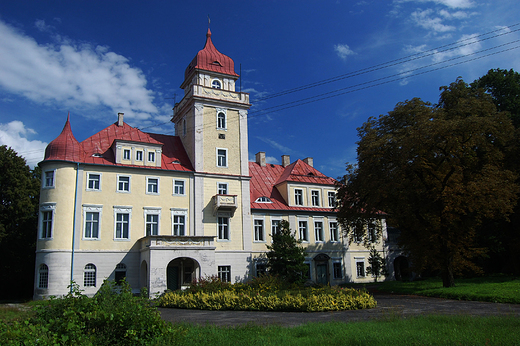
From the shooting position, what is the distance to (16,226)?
3669 centimetres

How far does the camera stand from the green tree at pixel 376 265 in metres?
40.4

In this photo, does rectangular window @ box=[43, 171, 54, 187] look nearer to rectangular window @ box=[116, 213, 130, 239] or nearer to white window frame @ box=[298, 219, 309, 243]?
rectangular window @ box=[116, 213, 130, 239]

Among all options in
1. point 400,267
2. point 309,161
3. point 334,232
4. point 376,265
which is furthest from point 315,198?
point 400,267

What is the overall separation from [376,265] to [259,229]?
1282cm

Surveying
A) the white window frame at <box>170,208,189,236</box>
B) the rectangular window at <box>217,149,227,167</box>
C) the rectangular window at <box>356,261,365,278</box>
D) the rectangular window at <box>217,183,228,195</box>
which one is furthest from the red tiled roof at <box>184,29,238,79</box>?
the rectangular window at <box>356,261,365,278</box>

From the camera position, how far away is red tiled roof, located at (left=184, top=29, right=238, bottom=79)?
36.7 metres

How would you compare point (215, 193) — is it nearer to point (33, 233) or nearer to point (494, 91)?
point (33, 233)

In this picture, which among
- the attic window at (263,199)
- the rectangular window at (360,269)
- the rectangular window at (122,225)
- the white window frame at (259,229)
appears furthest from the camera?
the rectangular window at (360,269)

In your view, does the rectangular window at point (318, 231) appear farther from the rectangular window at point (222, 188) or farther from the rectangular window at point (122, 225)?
the rectangular window at point (122, 225)

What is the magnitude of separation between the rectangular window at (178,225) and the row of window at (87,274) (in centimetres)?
463

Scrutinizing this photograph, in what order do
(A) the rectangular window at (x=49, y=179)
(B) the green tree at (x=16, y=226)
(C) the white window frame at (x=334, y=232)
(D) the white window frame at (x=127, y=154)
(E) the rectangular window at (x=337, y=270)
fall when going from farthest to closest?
(C) the white window frame at (x=334, y=232) < (E) the rectangular window at (x=337, y=270) < (B) the green tree at (x=16, y=226) < (D) the white window frame at (x=127, y=154) < (A) the rectangular window at (x=49, y=179)

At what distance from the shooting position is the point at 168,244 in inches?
1151

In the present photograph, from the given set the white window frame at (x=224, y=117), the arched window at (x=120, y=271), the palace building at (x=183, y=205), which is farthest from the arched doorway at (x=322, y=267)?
the arched window at (x=120, y=271)

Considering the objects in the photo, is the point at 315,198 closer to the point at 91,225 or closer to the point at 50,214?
the point at 91,225
